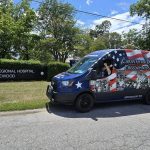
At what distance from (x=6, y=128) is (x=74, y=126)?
1.79m

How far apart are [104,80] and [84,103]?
3.58ft

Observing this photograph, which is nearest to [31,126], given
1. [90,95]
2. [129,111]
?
[90,95]

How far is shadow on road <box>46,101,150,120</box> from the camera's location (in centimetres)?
915

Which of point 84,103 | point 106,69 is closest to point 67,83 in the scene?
point 84,103

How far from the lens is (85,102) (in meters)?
9.66

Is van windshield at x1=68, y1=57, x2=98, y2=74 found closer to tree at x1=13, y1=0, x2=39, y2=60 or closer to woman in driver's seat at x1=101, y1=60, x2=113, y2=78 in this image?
woman in driver's seat at x1=101, y1=60, x2=113, y2=78

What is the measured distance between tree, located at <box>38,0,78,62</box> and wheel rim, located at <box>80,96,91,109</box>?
28.8 m

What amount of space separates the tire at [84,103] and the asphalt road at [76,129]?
0.24 m

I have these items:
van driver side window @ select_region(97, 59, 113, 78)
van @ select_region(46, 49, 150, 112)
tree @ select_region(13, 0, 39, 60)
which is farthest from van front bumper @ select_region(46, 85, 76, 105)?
tree @ select_region(13, 0, 39, 60)

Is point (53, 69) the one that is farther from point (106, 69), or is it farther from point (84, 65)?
point (106, 69)

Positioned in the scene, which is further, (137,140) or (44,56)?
(44,56)

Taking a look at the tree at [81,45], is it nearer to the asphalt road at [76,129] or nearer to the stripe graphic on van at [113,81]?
the stripe graphic on van at [113,81]

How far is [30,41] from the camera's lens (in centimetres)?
3547

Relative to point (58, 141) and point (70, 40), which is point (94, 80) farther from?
point (70, 40)
